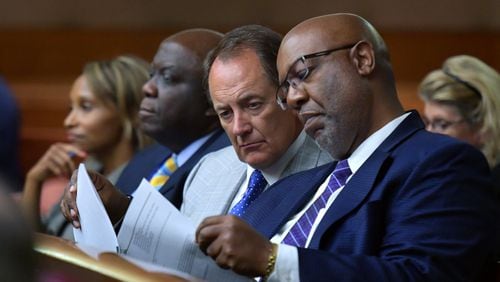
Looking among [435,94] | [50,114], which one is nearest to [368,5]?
[50,114]

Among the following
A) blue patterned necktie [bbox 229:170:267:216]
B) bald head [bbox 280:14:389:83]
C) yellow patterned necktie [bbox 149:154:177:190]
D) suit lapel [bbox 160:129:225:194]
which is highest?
bald head [bbox 280:14:389:83]

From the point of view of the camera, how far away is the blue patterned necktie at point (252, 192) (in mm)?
Answer: 2959

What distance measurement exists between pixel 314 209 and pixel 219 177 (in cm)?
61

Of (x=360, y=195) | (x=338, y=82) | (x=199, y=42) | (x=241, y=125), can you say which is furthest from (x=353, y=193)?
(x=199, y=42)

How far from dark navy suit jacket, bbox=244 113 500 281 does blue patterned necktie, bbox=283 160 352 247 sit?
0.09 metres

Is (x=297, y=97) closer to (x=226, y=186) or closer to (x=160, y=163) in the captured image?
(x=226, y=186)

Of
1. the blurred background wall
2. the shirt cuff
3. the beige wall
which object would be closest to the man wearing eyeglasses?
the shirt cuff

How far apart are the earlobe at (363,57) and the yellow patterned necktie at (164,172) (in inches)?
52.0

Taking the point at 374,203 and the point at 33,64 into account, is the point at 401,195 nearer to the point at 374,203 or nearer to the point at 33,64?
the point at 374,203

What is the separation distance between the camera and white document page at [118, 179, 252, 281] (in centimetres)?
228

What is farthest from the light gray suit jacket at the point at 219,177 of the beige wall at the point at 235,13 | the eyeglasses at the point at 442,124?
the beige wall at the point at 235,13

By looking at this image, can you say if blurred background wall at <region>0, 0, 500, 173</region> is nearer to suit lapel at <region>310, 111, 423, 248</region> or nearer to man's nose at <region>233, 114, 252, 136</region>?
man's nose at <region>233, 114, 252, 136</region>

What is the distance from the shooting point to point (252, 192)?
2980 mm

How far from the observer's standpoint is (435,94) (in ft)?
13.6
